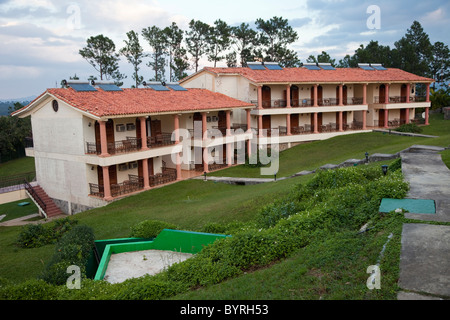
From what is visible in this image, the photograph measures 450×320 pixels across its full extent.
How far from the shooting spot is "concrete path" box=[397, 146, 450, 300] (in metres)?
6.55

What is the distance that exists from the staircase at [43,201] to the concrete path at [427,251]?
73.2 ft

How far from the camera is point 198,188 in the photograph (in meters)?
26.2

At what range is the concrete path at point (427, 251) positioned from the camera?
21.5 feet

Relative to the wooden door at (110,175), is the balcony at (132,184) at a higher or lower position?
lower

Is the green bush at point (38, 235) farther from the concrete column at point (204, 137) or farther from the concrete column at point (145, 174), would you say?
the concrete column at point (204, 137)

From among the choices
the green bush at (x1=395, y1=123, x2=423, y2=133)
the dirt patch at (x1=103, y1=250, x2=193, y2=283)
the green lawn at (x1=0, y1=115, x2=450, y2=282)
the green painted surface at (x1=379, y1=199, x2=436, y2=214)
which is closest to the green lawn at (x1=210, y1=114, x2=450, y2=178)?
the green lawn at (x1=0, y1=115, x2=450, y2=282)

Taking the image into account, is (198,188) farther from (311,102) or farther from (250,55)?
(250,55)

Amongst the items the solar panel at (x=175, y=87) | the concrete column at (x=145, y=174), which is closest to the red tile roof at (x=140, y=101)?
the solar panel at (x=175, y=87)

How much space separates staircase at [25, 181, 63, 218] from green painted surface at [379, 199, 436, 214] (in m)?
22.2

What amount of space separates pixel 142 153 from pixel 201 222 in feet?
37.1

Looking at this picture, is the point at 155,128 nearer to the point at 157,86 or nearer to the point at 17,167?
the point at 157,86

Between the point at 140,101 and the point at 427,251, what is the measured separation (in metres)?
22.9

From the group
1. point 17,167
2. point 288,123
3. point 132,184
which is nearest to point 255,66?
point 288,123

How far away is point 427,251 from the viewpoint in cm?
775
